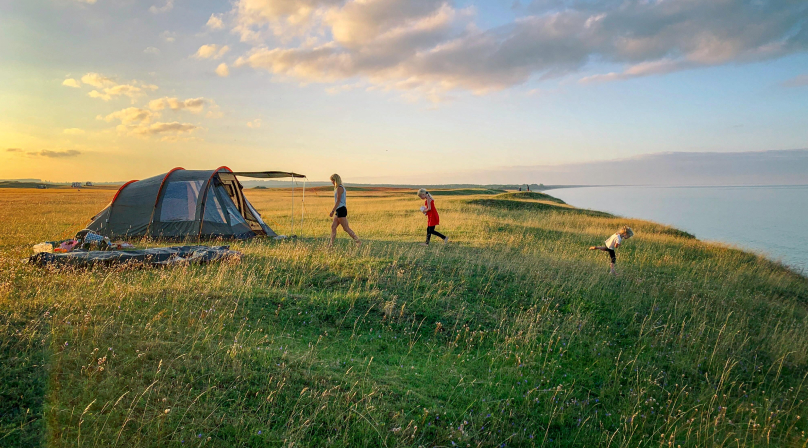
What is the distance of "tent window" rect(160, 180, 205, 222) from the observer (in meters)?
15.2

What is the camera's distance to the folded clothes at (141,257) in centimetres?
915

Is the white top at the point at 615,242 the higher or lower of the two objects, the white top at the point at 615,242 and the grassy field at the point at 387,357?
the higher

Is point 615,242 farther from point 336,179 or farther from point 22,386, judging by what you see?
point 22,386

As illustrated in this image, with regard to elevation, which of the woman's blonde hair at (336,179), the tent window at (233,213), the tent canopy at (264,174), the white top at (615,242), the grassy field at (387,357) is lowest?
the grassy field at (387,357)

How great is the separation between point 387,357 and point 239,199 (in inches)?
502

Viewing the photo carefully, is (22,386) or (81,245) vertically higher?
(81,245)

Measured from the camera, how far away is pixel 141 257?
9781 millimetres

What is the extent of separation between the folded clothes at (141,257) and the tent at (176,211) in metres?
4.41

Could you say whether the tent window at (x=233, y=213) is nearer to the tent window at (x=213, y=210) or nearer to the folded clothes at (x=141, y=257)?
the tent window at (x=213, y=210)

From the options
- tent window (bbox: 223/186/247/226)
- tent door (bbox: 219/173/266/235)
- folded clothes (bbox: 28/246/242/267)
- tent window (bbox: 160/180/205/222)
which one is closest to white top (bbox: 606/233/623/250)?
folded clothes (bbox: 28/246/242/267)

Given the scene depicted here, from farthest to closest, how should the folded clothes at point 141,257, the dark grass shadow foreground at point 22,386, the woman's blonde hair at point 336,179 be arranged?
the woman's blonde hair at point 336,179 → the folded clothes at point 141,257 → the dark grass shadow foreground at point 22,386

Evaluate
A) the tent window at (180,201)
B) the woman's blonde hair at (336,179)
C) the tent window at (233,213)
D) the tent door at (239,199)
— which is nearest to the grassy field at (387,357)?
the woman's blonde hair at (336,179)

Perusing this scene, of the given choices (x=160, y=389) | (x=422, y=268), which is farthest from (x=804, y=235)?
(x=160, y=389)

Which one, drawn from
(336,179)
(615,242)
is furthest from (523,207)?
(336,179)
